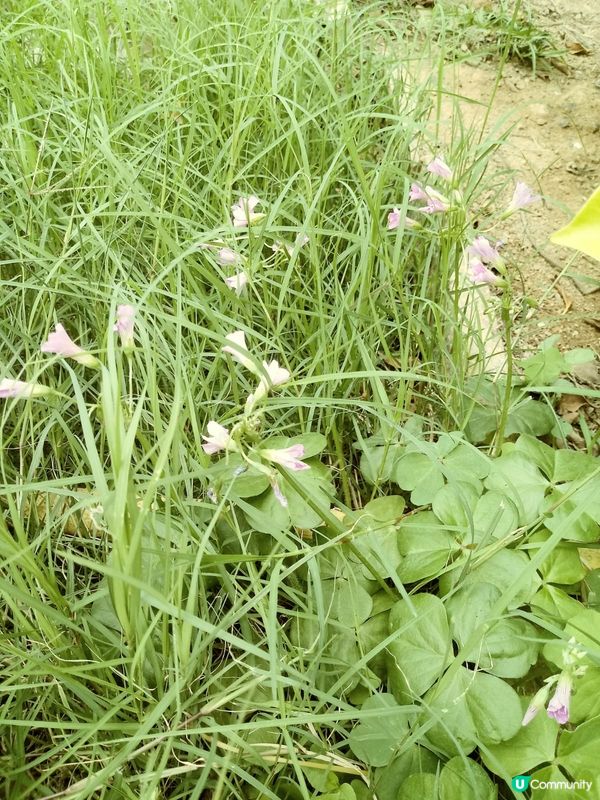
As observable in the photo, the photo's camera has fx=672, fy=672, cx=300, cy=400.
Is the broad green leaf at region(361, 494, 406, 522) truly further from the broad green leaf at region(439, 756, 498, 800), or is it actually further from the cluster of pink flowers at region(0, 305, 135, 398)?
the cluster of pink flowers at region(0, 305, 135, 398)

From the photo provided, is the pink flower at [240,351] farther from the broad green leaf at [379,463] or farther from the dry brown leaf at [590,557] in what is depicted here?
the dry brown leaf at [590,557]

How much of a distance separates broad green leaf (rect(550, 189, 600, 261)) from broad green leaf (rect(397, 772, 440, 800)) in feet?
2.35

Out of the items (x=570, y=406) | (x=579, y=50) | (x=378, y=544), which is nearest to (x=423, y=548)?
(x=378, y=544)

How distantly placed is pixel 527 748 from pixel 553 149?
5.68ft

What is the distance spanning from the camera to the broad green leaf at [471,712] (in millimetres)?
859

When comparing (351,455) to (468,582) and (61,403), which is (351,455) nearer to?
(468,582)

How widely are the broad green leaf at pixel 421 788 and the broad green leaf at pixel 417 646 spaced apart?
0.09m

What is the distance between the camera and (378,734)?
892 mm

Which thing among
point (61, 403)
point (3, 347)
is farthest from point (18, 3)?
point (61, 403)

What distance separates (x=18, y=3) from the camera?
1914mm

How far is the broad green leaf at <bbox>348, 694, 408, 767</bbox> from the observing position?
2.91ft

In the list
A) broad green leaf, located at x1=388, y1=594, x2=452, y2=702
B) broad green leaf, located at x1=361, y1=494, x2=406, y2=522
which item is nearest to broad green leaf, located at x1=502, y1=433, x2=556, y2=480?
broad green leaf, located at x1=361, y1=494, x2=406, y2=522

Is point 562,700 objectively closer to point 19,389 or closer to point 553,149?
point 19,389

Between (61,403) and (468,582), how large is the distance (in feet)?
2.49
